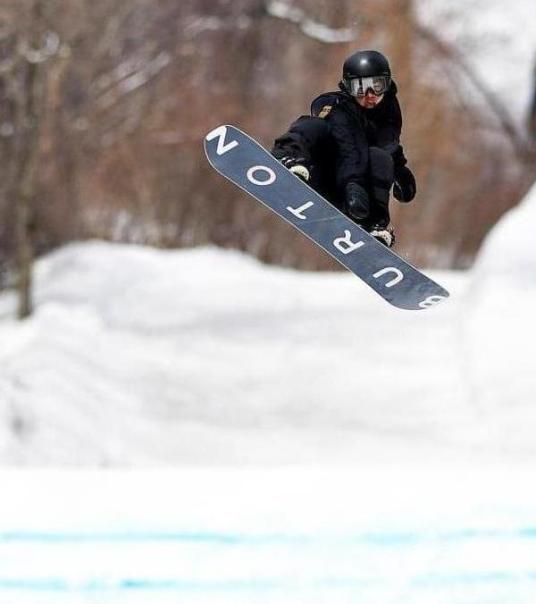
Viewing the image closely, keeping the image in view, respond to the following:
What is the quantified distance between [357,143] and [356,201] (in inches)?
3.5

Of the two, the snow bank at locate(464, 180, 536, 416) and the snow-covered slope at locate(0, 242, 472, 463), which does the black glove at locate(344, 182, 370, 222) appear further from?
the snow bank at locate(464, 180, 536, 416)

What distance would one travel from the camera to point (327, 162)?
198 centimetres

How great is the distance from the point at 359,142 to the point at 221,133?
1.61ft

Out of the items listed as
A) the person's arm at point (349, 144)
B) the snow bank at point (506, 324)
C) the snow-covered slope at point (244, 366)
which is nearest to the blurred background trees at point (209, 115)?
the person's arm at point (349, 144)

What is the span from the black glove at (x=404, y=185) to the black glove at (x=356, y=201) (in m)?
0.05

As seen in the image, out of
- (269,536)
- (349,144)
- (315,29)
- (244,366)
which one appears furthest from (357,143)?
(244,366)

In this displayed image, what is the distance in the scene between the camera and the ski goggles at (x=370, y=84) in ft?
6.07

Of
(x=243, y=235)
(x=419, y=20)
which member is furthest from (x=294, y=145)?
(x=243, y=235)

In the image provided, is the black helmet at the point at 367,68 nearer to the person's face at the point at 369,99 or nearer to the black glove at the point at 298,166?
the person's face at the point at 369,99

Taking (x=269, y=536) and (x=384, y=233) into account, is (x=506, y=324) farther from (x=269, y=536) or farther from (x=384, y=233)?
(x=384, y=233)

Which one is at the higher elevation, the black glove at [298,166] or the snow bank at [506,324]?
the black glove at [298,166]

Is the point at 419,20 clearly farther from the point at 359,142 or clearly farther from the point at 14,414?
the point at 14,414

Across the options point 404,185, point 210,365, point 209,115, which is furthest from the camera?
point 210,365

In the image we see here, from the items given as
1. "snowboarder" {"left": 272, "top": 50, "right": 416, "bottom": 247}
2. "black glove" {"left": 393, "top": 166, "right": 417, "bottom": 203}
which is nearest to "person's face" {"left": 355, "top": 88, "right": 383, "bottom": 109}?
"snowboarder" {"left": 272, "top": 50, "right": 416, "bottom": 247}
